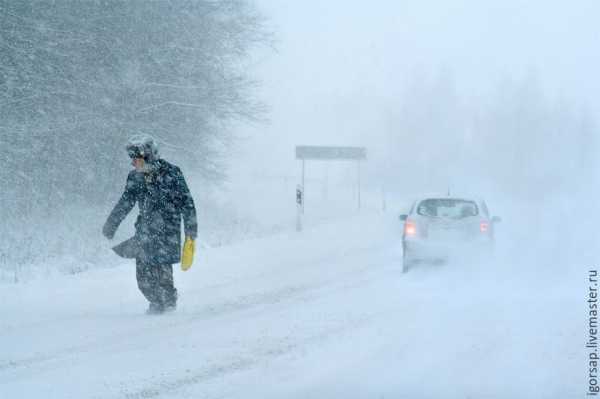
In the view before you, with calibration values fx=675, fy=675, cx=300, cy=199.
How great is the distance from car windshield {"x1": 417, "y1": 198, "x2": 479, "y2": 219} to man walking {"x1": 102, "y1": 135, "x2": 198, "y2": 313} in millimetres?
6098

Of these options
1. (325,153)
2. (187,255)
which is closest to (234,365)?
(187,255)

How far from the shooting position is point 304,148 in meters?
25.6

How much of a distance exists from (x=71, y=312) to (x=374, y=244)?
10662 mm

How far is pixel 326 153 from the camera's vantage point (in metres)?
26.8

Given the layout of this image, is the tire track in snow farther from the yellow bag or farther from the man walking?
the man walking

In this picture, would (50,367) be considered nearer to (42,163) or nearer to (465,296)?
(465,296)

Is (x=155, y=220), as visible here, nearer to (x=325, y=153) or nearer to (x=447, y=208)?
(x=447, y=208)

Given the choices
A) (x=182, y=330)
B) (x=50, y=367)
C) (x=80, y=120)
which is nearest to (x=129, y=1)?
(x=80, y=120)

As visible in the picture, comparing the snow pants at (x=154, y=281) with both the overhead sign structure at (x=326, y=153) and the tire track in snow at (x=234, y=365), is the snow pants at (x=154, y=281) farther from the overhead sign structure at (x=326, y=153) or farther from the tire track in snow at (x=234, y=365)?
the overhead sign structure at (x=326, y=153)

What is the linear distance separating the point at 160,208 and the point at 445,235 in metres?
6.17

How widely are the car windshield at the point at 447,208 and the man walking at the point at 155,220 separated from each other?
20.0ft

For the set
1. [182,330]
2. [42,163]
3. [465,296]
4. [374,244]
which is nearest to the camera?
[182,330]

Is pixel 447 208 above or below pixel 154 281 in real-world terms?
above

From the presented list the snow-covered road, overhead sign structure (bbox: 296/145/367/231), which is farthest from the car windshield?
overhead sign structure (bbox: 296/145/367/231)
